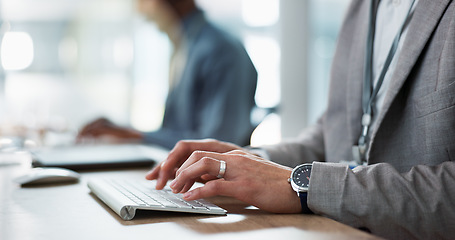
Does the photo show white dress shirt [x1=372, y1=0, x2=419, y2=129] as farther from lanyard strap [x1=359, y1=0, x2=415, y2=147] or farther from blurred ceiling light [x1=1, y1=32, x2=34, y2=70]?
blurred ceiling light [x1=1, y1=32, x2=34, y2=70]

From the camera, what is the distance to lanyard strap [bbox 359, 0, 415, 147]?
113cm

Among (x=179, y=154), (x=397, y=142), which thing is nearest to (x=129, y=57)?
(x=179, y=154)

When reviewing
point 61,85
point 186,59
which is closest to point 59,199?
point 186,59

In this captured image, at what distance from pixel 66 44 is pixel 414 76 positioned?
4479mm

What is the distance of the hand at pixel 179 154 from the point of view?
1011 mm

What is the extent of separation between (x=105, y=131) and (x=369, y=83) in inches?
62.1

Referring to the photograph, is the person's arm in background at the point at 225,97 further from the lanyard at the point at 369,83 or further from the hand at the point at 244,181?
the hand at the point at 244,181

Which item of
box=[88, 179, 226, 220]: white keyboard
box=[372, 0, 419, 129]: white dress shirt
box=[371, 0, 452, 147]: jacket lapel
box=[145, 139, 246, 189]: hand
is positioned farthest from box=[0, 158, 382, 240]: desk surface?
box=[372, 0, 419, 129]: white dress shirt

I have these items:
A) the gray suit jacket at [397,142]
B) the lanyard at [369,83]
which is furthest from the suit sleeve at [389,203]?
the lanyard at [369,83]

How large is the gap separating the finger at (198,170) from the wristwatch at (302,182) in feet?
0.44

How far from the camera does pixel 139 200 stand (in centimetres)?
Result: 80

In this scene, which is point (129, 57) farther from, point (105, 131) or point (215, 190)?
point (215, 190)

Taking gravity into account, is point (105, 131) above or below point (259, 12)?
below

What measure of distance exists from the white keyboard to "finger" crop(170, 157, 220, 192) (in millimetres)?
35
